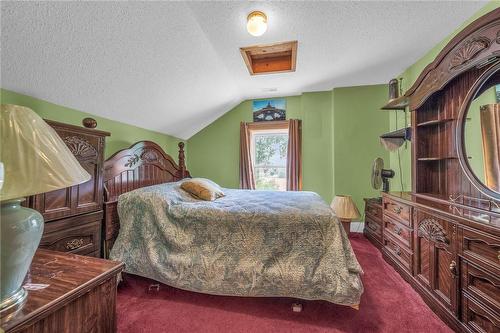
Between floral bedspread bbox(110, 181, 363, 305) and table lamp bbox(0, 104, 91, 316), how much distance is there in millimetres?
1142

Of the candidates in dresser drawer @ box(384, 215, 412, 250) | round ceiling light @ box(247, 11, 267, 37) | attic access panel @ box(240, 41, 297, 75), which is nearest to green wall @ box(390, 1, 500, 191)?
dresser drawer @ box(384, 215, 412, 250)

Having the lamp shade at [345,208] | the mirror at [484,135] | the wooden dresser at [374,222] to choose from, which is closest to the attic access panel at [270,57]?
the mirror at [484,135]

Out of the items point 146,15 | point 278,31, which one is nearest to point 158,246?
point 146,15

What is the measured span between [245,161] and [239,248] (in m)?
2.31

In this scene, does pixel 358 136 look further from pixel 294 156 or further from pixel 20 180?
pixel 20 180

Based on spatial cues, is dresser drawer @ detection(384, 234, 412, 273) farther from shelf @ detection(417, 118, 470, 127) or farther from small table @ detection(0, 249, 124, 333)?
small table @ detection(0, 249, 124, 333)

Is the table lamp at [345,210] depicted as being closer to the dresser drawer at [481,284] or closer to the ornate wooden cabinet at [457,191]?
the ornate wooden cabinet at [457,191]

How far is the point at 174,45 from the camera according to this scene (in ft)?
6.30

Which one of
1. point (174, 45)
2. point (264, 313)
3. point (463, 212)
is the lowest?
point (264, 313)

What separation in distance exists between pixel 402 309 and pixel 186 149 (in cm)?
391

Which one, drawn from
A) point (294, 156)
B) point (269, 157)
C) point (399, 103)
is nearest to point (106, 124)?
point (269, 157)

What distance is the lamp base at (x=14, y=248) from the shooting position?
0.61 metres

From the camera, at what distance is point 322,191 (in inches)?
144

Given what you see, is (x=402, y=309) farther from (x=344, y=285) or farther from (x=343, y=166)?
(x=343, y=166)
